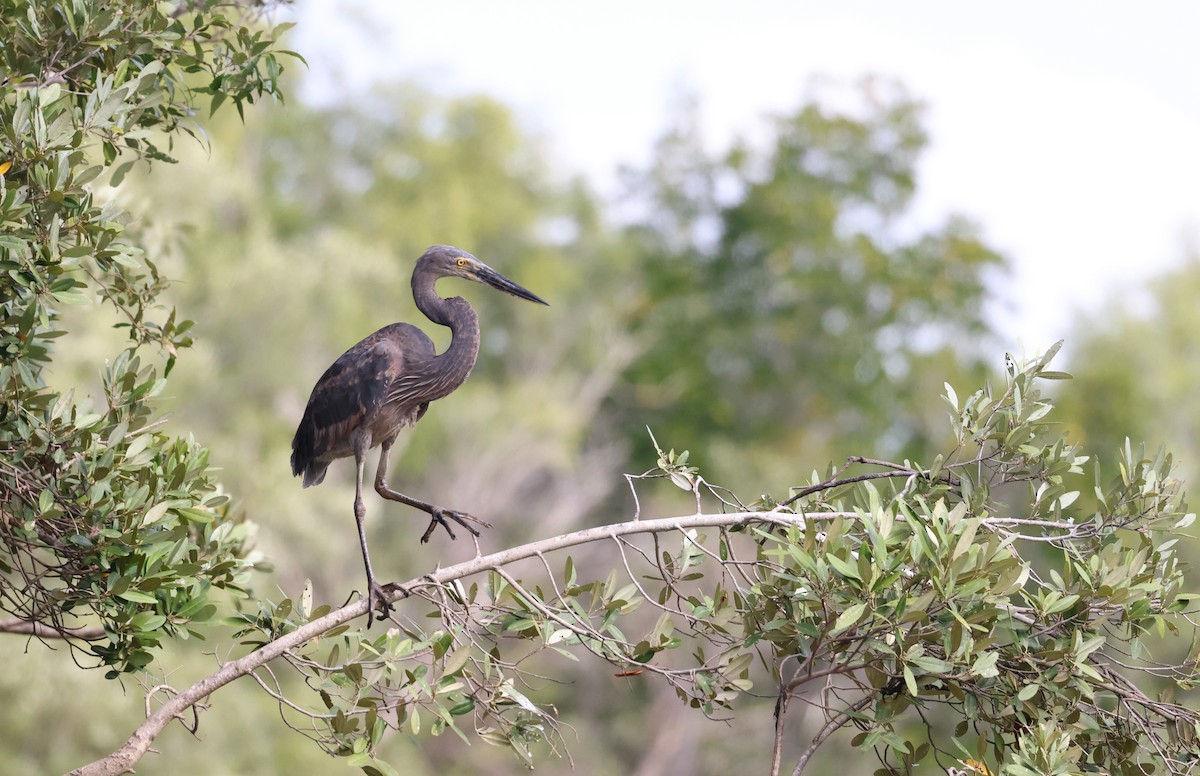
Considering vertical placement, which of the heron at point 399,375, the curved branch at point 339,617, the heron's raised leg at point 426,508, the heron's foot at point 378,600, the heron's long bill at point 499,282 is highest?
the heron's long bill at point 499,282

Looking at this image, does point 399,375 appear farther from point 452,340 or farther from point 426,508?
point 426,508

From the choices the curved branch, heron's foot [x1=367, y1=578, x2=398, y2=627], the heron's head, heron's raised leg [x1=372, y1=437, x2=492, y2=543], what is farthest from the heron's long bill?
the curved branch

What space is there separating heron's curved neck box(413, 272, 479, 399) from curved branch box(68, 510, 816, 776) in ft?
4.04

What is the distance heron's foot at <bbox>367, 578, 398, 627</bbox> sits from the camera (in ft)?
12.3

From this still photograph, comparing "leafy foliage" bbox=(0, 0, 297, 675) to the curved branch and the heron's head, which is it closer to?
the curved branch

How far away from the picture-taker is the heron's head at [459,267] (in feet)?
15.1

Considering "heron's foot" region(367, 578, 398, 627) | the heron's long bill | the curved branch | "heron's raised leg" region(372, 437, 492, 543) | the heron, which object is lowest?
the curved branch

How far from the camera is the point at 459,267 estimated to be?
4652mm

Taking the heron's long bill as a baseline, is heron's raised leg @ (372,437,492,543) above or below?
below

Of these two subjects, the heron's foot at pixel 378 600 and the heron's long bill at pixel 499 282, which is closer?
the heron's foot at pixel 378 600

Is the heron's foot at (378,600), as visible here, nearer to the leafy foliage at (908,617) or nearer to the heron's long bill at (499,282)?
the leafy foliage at (908,617)

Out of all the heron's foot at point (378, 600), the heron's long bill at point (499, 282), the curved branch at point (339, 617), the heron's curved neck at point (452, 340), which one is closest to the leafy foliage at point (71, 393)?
the curved branch at point (339, 617)

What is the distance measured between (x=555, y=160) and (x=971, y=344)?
17.6 metres

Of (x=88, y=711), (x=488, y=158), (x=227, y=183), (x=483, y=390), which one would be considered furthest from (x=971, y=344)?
(x=488, y=158)
